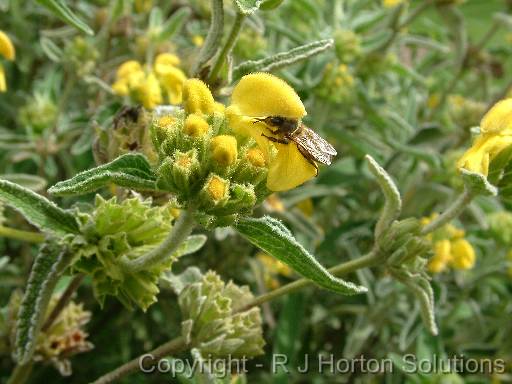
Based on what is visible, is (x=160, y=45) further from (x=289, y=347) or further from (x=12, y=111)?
(x=289, y=347)

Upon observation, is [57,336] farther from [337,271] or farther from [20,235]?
[337,271]

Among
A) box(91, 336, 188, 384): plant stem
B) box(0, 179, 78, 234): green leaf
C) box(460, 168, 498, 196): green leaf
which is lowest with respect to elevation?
box(91, 336, 188, 384): plant stem

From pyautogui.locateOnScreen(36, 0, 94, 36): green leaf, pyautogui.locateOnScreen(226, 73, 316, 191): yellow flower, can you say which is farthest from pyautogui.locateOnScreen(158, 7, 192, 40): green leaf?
pyautogui.locateOnScreen(226, 73, 316, 191): yellow flower

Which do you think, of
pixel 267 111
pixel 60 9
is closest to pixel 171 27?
pixel 60 9

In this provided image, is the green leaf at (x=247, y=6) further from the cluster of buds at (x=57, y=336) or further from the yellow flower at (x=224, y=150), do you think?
the cluster of buds at (x=57, y=336)

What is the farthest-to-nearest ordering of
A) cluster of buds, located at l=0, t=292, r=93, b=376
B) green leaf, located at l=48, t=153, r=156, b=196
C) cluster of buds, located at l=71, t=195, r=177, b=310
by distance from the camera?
cluster of buds, located at l=0, t=292, r=93, b=376, cluster of buds, located at l=71, t=195, r=177, b=310, green leaf, located at l=48, t=153, r=156, b=196

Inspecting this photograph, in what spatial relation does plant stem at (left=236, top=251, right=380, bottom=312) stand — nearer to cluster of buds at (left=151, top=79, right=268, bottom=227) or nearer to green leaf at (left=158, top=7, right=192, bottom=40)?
cluster of buds at (left=151, top=79, right=268, bottom=227)
